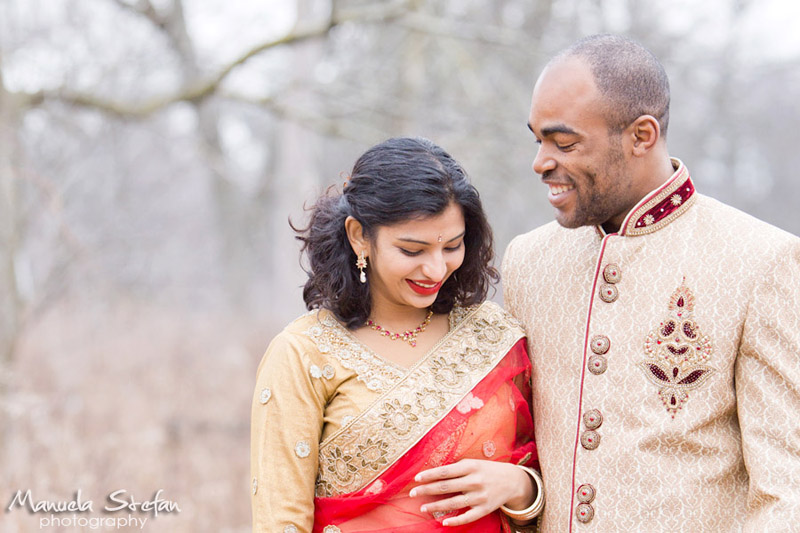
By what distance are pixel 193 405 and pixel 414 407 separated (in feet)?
20.5

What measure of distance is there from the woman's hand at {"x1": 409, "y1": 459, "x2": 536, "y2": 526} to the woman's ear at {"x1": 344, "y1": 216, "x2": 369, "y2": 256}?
0.64 m

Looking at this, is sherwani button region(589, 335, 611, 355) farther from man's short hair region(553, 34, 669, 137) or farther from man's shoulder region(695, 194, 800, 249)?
man's short hair region(553, 34, 669, 137)

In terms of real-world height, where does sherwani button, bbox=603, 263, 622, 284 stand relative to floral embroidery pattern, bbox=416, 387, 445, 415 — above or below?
above

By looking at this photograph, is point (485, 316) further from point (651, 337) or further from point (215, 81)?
point (215, 81)

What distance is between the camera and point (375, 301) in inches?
96.7

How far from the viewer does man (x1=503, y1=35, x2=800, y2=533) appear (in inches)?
81.9

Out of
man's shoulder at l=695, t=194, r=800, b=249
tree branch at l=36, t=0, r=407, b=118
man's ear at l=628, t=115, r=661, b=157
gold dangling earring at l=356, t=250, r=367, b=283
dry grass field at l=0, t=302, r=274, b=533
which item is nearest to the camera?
man's shoulder at l=695, t=194, r=800, b=249

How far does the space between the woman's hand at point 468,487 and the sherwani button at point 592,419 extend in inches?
9.8

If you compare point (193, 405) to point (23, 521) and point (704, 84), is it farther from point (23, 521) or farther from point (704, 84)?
point (704, 84)

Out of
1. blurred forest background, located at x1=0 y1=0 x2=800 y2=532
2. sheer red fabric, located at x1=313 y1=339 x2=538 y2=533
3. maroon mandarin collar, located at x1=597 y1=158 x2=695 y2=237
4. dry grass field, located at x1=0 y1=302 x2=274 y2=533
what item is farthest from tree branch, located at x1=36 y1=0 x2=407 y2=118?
sheer red fabric, located at x1=313 y1=339 x2=538 y2=533

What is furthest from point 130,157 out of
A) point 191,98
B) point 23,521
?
point 23,521

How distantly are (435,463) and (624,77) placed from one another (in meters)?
1.15

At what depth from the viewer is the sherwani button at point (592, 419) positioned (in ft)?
7.37

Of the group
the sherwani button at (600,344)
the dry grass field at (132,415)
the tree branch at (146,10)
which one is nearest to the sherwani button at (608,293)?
the sherwani button at (600,344)
